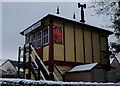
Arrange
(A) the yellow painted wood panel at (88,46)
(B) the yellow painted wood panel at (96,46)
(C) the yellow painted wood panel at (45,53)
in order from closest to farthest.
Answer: (C) the yellow painted wood panel at (45,53) < (A) the yellow painted wood panel at (88,46) < (B) the yellow painted wood panel at (96,46)

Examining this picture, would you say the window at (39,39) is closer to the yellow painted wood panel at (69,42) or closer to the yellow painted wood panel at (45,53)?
the yellow painted wood panel at (45,53)

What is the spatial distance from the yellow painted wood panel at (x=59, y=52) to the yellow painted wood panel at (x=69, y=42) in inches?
13.3

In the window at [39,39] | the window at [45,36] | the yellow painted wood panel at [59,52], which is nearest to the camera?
the yellow painted wood panel at [59,52]

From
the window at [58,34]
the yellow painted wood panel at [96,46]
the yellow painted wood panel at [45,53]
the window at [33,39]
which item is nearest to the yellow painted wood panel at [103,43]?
the yellow painted wood panel at [96,46]

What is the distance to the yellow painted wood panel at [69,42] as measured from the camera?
42.2 feet

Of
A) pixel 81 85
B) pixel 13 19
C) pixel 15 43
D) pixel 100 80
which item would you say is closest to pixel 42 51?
pixel 100 80

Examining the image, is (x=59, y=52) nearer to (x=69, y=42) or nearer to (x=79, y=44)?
(x=69, y=42)

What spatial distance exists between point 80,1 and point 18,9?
6.03 m

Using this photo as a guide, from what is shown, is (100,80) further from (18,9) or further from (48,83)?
(18,9)

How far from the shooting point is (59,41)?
12.7m

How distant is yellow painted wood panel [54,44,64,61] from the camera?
12.2 meters

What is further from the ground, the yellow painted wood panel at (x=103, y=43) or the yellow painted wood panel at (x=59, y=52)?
the yellow painted wood panel at (x=103, y=43)

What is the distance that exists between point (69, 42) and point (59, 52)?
1200 mm

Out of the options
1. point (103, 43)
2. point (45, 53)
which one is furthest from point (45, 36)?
point (103, 43)
